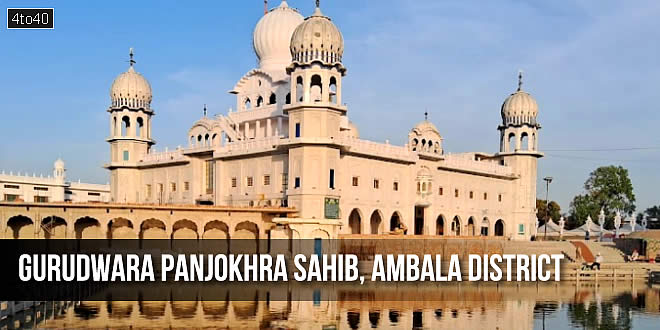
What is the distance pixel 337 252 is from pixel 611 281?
13.4 metres

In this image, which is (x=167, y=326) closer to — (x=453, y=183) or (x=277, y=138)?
(x=277, y=138)

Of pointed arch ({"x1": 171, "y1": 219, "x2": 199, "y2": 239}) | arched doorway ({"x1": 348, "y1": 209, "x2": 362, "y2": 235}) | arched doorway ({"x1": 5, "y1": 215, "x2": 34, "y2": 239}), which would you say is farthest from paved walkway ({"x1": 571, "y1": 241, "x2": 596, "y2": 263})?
arched doorway ({"x1": 5, "y1": 215, "x2": 34, "y2": 239})

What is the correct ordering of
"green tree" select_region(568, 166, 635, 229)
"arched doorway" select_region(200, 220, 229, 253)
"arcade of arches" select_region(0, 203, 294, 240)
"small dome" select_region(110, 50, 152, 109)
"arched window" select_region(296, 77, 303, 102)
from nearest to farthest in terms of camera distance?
"arcade of arches" select_region(0, 203, 294, 240) → "arched window" select_region(296, 77, 303, 102) → "arched doorway" select_region(200, 220, 229, 253) → "small dome" select_region(110, 50, 152, 109) → "green tree" select_region(568, 166, 635, 229)

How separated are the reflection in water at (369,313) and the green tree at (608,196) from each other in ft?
138

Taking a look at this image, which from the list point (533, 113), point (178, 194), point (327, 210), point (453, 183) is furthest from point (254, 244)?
point (533, 113)

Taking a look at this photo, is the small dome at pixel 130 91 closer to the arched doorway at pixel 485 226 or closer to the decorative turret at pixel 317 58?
the decorative turret at pixel 317 58

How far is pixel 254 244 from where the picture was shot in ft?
130

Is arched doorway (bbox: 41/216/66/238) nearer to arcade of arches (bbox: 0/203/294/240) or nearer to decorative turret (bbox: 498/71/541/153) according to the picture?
arcade of arches (bbox: 0/203/294/240)

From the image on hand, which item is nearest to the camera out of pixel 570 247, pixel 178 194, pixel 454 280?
pixel 454 280

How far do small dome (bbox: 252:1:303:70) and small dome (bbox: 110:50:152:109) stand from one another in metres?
7.84

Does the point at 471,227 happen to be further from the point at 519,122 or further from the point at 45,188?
the point at 45,188

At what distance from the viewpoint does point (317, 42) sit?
38.2m

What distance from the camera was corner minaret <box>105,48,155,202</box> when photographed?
1895 inches

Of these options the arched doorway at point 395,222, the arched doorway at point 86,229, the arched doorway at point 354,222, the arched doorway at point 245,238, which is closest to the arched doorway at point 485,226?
the arched doorway at point 395,222
